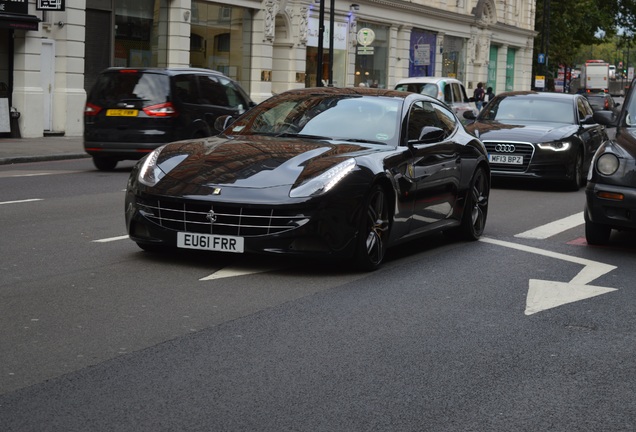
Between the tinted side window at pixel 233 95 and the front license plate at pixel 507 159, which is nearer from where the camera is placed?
the front license plate at pixel 507 159

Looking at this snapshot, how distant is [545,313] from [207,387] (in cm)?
303

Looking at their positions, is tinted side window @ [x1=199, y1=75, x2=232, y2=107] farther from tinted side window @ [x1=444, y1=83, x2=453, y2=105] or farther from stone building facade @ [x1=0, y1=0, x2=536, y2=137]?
tinted side window @ [x1=444, y1=83, x2=453, y2=105]

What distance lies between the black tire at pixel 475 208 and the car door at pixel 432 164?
35 centimetres

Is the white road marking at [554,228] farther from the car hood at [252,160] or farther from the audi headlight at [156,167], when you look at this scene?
the audi headlight at [156,167]

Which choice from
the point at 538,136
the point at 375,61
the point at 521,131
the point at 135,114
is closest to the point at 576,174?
the point at 538,136

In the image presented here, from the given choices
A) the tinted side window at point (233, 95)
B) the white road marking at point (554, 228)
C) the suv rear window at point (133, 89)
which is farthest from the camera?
the tinted side window at point (233, 95)

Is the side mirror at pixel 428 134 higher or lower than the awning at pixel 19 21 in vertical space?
lower

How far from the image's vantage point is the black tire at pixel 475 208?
11.1 meters

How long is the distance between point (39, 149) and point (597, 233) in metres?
15.8

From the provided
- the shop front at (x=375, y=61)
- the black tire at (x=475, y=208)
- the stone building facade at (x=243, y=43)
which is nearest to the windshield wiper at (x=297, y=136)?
the black tire at (x=475, y=208)

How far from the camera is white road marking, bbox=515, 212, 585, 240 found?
12.1 meters

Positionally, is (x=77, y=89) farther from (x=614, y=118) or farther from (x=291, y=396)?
(x=291, y=396)

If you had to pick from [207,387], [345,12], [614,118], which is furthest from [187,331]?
[345,12]

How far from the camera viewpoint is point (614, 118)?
13.2 m
